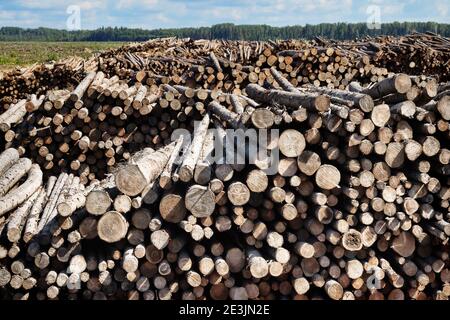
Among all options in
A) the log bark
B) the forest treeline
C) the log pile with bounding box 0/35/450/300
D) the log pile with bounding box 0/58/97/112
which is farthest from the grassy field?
the log pile with bounding box 0/35/450/300

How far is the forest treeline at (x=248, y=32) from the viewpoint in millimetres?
91412

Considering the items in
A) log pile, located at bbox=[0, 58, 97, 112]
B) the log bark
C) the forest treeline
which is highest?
the forest treeline

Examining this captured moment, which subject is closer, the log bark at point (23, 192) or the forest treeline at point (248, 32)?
the log bark at point (23, 192)

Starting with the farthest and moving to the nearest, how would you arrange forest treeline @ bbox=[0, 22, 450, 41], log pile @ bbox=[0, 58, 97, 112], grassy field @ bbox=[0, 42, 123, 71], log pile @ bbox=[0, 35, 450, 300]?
forest treeline @ bbox=[0, 22, 450, 41] → grassy field @ bbox=[0, 42, 123, 71] → log pile @ bbox=[0, 58, 97, 112] → log pile @ bbox=[0, 35, 450, 300]

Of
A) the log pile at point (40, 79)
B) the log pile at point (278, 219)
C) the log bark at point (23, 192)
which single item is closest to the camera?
the log pile at point (278, 219)

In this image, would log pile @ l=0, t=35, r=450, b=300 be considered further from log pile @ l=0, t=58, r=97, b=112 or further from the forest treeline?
the forest treeline

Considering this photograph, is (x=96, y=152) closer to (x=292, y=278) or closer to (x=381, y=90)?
(x=292, y=278)

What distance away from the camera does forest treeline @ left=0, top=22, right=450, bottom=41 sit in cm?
9141

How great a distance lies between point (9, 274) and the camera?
16.6ft

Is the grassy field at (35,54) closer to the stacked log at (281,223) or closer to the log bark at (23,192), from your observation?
the log bark at (23,192)

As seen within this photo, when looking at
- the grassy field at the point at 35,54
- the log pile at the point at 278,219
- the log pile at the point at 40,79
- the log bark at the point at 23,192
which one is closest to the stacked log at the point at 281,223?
the log pile at the point at 278,219

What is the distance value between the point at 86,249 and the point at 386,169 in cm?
358

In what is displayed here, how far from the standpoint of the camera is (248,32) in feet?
367

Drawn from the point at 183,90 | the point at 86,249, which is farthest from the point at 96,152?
the point at 86,249
